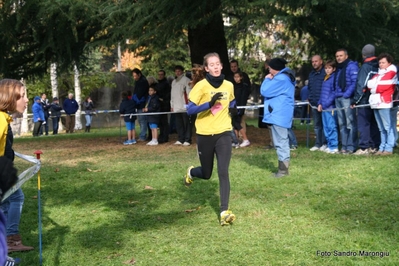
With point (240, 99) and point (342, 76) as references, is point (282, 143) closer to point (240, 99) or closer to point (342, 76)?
point (342, 76)

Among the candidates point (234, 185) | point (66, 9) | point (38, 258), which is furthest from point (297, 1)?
point (38, 258)

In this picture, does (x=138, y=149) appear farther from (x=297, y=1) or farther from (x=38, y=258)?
(x=38, y=258)

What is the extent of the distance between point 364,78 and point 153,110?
639 centimetres

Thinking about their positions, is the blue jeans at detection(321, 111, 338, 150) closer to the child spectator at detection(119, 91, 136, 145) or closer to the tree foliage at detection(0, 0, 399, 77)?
the tree foliage at detection(0, 0, 399, 77)

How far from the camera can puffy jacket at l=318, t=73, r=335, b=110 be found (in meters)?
13.3

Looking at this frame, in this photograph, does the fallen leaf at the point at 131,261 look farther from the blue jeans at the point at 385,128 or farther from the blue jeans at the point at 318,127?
the blue jeans at the point at 318,127

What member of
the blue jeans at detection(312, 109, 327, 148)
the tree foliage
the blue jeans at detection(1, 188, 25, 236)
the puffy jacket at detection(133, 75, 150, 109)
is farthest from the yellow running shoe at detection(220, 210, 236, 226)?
the puffy jacket at detection(133, 75, 150, 109)

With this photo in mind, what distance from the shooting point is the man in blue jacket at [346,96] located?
12.8m

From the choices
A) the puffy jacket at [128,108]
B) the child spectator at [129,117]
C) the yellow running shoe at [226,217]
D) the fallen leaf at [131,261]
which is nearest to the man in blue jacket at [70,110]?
the child spectator at [129,117]

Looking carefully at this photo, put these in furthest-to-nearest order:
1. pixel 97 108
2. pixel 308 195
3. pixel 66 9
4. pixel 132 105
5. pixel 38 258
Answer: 1. pixel 97 108
2. pixel 132 105
3. pixel 66 9
4. pixel 308 195
5. pixel 38 258

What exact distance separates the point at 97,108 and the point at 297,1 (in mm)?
30868

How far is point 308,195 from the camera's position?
29.3 ft

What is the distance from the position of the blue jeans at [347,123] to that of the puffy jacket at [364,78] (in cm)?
34

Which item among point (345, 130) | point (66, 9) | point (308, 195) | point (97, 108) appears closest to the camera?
point (308, 195)
